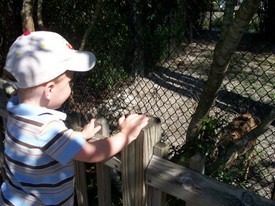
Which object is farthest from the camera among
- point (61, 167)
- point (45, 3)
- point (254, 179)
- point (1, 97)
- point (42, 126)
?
point (45, 3)

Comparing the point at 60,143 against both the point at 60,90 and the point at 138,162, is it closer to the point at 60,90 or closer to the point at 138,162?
the point at 60,90

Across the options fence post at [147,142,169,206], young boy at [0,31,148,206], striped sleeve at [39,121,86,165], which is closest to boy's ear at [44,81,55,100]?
young boy at [0,31,148,206]

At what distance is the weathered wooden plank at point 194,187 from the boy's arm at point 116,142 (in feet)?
0.59

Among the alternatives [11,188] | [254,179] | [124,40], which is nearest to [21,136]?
[11,188]

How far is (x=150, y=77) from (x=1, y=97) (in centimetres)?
418

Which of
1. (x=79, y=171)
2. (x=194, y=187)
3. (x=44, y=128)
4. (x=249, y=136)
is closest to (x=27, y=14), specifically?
(x=79, y=171)

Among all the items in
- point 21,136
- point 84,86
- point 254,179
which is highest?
point 21,136

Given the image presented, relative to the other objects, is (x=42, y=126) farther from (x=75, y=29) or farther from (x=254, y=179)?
(x=75, y=29)

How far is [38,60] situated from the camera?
129cm

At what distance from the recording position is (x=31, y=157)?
1.34m

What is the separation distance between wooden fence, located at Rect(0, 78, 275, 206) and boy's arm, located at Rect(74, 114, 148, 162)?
4 cm

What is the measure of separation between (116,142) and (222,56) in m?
0.93

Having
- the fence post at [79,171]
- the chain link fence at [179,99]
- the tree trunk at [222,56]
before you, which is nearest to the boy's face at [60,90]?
the fence post at [79,171]

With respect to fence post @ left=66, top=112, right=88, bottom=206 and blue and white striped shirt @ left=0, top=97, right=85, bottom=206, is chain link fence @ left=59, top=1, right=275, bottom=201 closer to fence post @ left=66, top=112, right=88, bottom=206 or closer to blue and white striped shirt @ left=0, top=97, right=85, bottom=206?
fence post @ left=66, top=112, right=88, bottom=206
